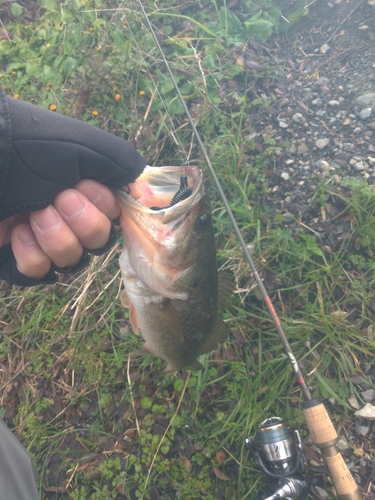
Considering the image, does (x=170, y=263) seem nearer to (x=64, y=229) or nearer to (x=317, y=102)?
(x=64, y=229)

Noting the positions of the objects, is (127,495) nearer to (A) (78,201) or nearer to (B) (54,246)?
(B) (54,246)

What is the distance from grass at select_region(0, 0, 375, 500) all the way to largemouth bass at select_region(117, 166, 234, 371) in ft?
2.67

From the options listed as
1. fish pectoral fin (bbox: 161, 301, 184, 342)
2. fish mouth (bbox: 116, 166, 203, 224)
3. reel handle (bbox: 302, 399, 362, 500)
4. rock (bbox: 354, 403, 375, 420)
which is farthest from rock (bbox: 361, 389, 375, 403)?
fish mouth (bbox: 116, 166, 203, 224)

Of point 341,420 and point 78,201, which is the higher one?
point 78,201

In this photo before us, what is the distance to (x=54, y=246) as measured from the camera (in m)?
1.72

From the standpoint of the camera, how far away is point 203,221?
5.86 feet

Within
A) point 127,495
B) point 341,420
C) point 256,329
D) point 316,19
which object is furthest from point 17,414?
point 316,19

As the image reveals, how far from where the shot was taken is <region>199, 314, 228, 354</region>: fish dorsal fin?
225cm

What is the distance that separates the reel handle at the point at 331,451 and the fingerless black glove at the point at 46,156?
64.0 inches

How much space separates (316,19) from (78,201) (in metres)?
3.41

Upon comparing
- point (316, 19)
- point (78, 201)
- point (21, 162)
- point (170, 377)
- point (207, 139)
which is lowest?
point (170, 377)

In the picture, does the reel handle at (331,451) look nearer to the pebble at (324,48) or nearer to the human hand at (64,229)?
the human hand at (64,229)

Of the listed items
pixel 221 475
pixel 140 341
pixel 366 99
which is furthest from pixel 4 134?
pixel 366 99

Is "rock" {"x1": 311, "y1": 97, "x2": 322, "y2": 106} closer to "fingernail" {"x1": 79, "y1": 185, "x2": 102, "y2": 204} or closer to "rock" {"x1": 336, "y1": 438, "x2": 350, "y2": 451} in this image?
"fingernail" {"x1": 79, "y1": 185, "x2": 102, "y2": 204}
